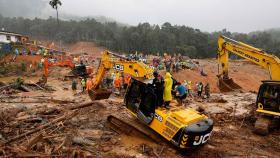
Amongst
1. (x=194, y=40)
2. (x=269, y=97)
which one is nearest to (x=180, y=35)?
(x=194, y=40)

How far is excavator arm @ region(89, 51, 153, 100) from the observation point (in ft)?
38.5

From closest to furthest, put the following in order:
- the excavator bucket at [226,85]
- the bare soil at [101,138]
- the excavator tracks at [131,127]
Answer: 1. the bare soil at [101,138]
2. the excavator tracks at [131,127]
3. the excavator bucket at [226,85]

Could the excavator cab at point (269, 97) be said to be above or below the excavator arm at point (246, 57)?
below

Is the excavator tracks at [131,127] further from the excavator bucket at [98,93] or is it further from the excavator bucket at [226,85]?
the excavator bucket at [226,85]

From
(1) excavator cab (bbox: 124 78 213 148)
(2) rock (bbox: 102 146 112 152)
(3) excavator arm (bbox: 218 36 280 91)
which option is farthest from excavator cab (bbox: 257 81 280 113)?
(2) rock (bbox: 102 146 112 152)

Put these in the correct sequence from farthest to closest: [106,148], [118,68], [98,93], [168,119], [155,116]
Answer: [98,93]
[118,68]
[155,116]
[106,148]
[168,119]

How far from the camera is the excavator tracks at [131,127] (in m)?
11.3

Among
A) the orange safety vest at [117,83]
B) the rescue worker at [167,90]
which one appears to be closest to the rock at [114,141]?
the rescue worker at [167,90]

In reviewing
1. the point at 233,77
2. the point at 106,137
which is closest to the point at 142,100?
the point at 106,137

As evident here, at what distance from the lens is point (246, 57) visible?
55.0 feet

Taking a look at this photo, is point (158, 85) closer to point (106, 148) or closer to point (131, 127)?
point (131, 127)

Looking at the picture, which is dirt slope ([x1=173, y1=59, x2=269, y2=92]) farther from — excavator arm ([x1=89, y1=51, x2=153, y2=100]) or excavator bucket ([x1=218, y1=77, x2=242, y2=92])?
excavator arm ([x1=89, y1=51, x2=153, y2=100])

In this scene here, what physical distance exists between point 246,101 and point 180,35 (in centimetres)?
5699

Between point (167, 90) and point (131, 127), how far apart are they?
83.0 inches
